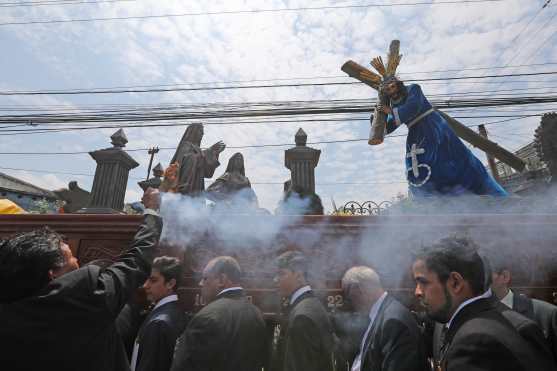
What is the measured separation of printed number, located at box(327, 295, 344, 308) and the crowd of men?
24 cm

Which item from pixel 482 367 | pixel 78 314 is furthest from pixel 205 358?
pixel 482 367

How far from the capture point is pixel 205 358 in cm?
221

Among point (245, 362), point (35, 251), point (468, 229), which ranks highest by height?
point (468, 229)

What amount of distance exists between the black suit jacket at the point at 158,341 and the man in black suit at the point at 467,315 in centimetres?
206

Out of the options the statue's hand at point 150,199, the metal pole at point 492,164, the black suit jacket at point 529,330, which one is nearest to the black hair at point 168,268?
the statue's hand at point 150,199

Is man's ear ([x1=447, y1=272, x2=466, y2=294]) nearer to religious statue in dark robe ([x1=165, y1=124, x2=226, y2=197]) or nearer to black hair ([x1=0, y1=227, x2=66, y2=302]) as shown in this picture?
black hair ([x1=0, y1=227, x2=66, y2=302])

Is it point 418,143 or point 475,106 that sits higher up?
point 475,106

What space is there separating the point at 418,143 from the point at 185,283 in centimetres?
363

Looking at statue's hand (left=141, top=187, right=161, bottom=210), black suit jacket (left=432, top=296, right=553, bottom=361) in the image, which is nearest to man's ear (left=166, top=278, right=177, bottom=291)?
statue's hand (left=141, top=187, right=161, bottom=210)

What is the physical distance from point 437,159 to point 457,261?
2.65 m

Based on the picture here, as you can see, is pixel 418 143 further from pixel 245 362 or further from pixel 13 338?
pixel 13 338

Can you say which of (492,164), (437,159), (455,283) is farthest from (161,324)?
(492,164)

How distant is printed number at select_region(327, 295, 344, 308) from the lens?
131 inches

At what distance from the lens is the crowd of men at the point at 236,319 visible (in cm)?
150
